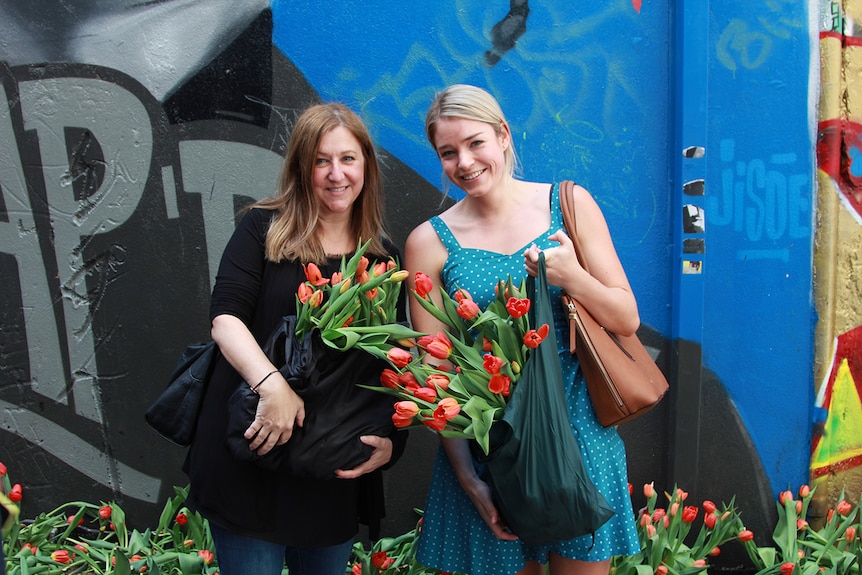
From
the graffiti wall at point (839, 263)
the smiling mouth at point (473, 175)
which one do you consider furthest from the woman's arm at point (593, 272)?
the graffiti wall at point (839, 263)

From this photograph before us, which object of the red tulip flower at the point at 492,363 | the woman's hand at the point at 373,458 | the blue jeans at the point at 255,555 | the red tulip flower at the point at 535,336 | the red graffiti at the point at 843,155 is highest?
the red graffiti at the point at 843,155

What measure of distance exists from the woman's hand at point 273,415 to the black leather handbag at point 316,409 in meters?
0.02

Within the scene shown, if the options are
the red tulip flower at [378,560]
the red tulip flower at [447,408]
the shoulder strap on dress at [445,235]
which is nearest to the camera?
the red tulip flower at [447,408]

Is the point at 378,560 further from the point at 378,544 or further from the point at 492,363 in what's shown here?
the point at 492,363

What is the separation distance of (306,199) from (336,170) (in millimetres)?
133

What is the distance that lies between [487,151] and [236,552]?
124cm

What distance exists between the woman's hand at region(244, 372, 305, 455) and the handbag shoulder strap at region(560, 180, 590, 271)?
2.67 ft

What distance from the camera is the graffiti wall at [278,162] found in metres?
3.05

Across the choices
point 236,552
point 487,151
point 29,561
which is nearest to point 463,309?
point 487,151

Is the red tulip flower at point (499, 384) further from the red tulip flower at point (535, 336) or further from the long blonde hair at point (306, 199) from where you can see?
the long blonde hair at point (306, 199)

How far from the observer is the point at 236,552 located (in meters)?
1.95

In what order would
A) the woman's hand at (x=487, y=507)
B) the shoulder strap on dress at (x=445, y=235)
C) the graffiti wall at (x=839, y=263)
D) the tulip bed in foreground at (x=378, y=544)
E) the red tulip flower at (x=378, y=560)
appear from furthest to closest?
the graffiti wall at (x=839, y=263), the tulip bed in foreground at (x=378, y=544), the red tulip flower at (x=378, y=560), the shoulder strap on dress at (x=445, y=235), the woman's hand at (x=487, y=507)

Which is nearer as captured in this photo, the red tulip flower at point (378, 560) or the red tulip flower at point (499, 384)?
the red tulip flower at point (499, 384)

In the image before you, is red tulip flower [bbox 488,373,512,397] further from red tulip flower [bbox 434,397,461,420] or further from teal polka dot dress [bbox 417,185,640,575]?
teal polka dot dress [bbox 417,185,640,575]
